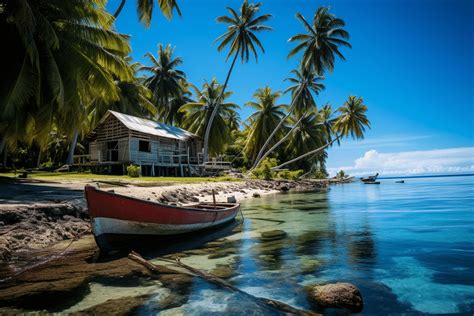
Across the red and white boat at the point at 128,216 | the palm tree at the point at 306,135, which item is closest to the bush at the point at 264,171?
the palm tree at the point at 306,135

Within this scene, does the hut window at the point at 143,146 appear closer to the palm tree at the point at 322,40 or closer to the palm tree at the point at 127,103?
the palm tree at the point at 127,103

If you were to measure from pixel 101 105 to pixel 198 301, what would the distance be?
29382 millimetres

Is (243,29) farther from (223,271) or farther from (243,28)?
(223,271)

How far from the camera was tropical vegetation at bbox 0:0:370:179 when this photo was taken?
10595mm

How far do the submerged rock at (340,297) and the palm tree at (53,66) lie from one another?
10.5m

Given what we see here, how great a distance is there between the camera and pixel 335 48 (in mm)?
31938

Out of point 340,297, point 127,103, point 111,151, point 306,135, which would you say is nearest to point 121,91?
point 127,103

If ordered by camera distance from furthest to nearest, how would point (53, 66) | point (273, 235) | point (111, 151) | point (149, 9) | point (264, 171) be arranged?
point (264, 171), point (111, 151), point (149, 9), point (53, 66), point (273, 235)

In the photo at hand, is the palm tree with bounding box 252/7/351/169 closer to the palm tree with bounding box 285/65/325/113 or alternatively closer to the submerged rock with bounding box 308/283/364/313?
the palm tree with bounding box 285/65/325/113

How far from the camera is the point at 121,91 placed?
31.3 m

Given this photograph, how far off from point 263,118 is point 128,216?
3353 cm

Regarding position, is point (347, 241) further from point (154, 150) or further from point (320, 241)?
point (154, 150)

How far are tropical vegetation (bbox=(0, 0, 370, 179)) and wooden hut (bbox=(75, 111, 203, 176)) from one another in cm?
220

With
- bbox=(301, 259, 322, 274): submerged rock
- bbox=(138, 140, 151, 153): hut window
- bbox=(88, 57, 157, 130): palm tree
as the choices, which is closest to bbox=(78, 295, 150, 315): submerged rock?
bbox=(301, 259, 322, 274): submerged rock
